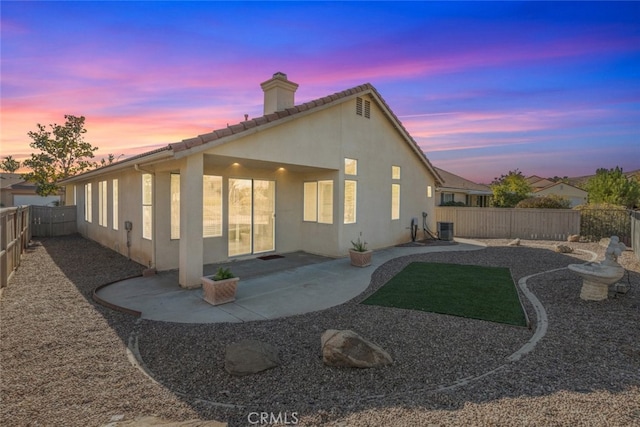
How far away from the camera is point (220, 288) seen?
Answer: 602cm

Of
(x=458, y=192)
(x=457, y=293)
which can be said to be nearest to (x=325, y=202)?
(x=457, y=293)

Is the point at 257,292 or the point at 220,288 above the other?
the point at 220,288

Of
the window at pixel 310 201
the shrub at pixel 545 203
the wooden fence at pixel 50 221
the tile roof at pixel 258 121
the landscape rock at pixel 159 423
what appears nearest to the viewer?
the landscape rock at pixel 159 423

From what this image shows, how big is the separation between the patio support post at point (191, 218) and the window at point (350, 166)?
5.42 meters

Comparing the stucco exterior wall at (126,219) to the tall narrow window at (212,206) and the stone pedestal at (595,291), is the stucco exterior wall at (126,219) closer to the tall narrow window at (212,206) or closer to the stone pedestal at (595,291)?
the tall narrow window at (212,206)

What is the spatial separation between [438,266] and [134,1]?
34.9 ft

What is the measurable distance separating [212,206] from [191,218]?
2.59 metres

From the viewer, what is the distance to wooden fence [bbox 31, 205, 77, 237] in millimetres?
16484

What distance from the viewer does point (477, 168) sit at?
3019cm

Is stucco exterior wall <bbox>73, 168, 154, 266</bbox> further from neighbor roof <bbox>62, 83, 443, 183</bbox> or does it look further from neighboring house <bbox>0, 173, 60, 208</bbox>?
neighboring house <bbox>0, 173, 60, 208</bbox>

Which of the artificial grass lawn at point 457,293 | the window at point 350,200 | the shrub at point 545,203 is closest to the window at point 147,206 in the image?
the window at point 350,200

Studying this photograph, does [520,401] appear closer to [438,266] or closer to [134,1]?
[438,266]

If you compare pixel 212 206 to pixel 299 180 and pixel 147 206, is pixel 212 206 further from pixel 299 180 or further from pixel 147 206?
pixel 299 180

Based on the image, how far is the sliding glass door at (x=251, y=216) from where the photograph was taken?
982 cm
